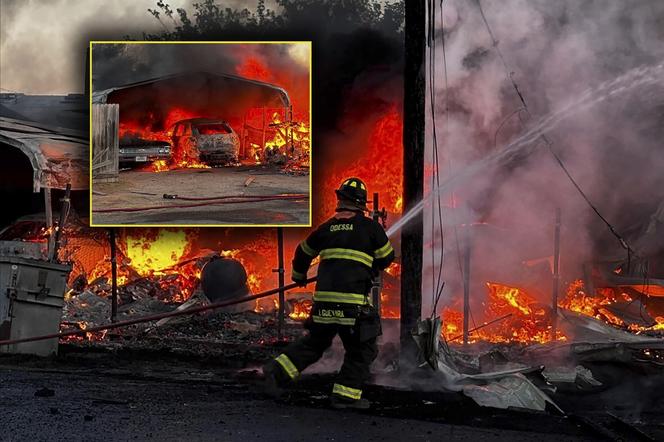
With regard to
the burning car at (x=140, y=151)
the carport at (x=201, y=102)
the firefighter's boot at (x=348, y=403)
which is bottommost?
the firefighter's boot at (x=348, y=403)

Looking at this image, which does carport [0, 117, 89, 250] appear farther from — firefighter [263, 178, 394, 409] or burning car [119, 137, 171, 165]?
firefighter [263, 178, 394, 409]

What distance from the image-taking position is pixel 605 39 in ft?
43.3

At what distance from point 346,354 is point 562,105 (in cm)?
765

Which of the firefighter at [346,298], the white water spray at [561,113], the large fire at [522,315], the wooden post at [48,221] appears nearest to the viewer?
the firefighter at [346,298]

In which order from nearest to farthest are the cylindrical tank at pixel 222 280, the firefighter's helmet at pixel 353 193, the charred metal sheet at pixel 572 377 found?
the firefighter's helmet at pixel 353 193 < the charred metal sheet at pixel 572 377 < the cylindrical tank at pixel 222 280

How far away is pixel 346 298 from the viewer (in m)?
6.92

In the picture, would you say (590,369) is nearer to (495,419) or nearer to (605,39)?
(495,419)

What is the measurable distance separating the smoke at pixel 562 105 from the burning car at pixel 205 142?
293 cm

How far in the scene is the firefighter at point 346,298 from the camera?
6.91 m

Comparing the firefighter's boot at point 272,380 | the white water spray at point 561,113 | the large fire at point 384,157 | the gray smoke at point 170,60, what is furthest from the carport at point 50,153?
the firefighter's boot at point 272,380

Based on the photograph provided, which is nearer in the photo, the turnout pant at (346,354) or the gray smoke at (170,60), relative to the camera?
the turnout pant at (346,354)

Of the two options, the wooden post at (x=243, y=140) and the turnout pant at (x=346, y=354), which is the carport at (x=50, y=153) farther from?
the turnout pant at (x=346, y=354)

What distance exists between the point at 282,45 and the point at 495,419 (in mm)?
7845

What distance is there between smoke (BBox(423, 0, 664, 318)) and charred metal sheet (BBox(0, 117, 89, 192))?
17.2 ft
